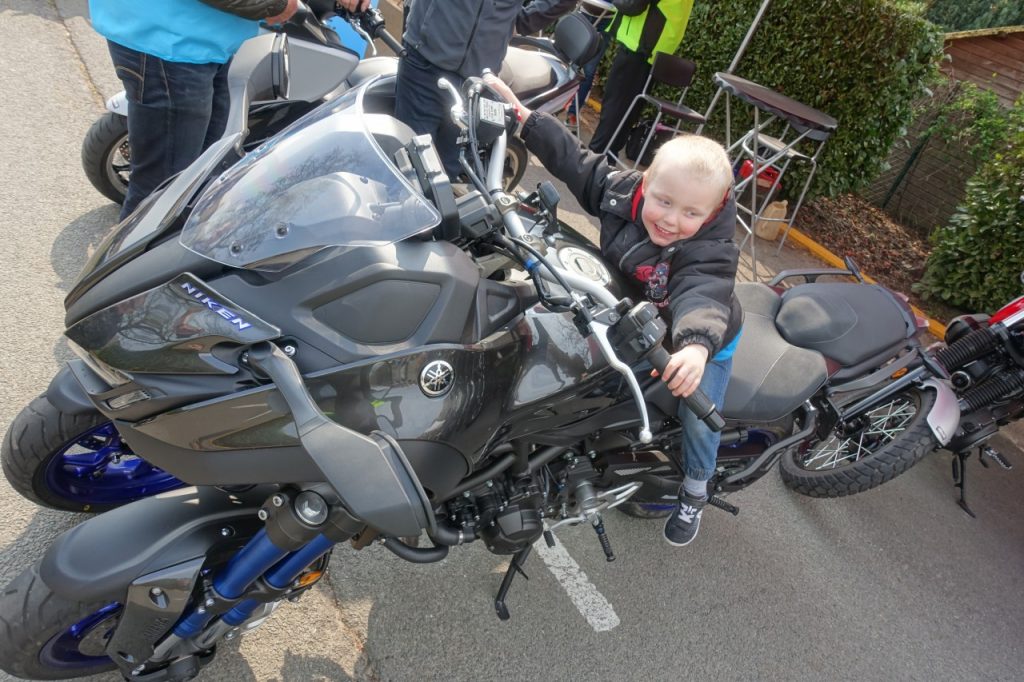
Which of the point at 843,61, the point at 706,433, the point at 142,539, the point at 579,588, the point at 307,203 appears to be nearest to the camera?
the point at 307,203

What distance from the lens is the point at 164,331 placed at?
1356 millimetres

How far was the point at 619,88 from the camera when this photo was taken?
6.11 m

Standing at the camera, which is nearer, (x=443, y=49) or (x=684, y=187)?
(x=684, y=187)

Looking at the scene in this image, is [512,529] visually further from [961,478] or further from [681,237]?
[961,478]

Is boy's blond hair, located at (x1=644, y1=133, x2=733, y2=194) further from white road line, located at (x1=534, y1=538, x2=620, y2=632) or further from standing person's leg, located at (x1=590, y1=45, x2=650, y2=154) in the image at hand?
standing person's leg, located at (x1=590, y1=45, x2=650, y2=154)

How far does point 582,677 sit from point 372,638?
2.44ft

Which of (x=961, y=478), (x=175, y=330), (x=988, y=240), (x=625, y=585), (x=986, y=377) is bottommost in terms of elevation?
(x=625, y=585)

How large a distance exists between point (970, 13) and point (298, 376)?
18702 millimetres

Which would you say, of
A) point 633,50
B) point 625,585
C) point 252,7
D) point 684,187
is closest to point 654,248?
point 684,187

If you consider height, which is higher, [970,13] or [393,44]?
[970,13]

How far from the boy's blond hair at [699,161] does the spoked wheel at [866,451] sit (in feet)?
5.11

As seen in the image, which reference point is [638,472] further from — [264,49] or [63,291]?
[63,291]

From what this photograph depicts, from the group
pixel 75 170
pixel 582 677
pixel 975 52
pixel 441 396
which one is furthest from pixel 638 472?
pixel 975 52

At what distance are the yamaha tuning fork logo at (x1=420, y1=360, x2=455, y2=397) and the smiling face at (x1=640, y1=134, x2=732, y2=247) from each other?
88 centimetres
